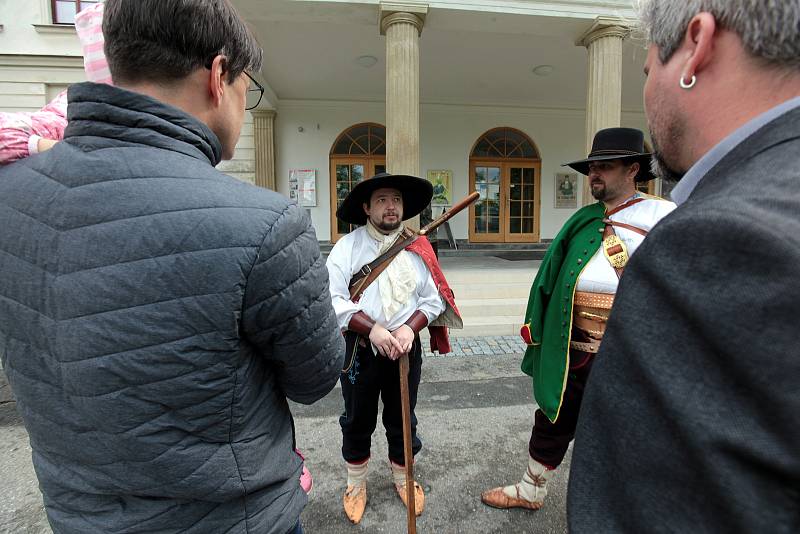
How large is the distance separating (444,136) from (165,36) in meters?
11.6

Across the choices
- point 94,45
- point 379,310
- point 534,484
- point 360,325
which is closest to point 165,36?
point 94,45

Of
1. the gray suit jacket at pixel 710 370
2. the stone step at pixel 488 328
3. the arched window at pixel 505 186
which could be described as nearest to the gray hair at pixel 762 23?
the gray suit jacket at pixel 710 370

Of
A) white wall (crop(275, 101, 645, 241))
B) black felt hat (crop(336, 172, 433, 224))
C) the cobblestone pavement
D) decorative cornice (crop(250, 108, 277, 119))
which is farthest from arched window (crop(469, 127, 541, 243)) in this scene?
black felt hat (crop(336, 172, 433, 224))

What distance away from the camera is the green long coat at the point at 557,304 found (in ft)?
7.20

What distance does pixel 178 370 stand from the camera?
2.73 ft

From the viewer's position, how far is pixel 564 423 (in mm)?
2293

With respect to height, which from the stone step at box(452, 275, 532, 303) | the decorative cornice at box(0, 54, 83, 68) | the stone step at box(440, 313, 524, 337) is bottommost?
the stone step at box(440, 313, 524, 337)

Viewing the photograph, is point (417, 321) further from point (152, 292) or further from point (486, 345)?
point (486, 345)

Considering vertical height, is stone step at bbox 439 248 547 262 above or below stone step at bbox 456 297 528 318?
above

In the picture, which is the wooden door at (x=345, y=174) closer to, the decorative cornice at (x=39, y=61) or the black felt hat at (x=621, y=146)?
the decorative cornice at (x=39, y=61)

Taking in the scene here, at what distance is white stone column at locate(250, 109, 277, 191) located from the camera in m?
10.6

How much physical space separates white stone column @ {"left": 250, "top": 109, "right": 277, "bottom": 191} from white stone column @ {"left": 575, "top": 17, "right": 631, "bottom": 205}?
7.18 m

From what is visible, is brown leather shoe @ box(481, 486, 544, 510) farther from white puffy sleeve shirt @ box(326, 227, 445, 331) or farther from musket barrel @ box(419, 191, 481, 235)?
musket barrel @ box(419, 191, 481, 235)

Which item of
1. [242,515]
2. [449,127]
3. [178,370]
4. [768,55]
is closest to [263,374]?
[178,370]
